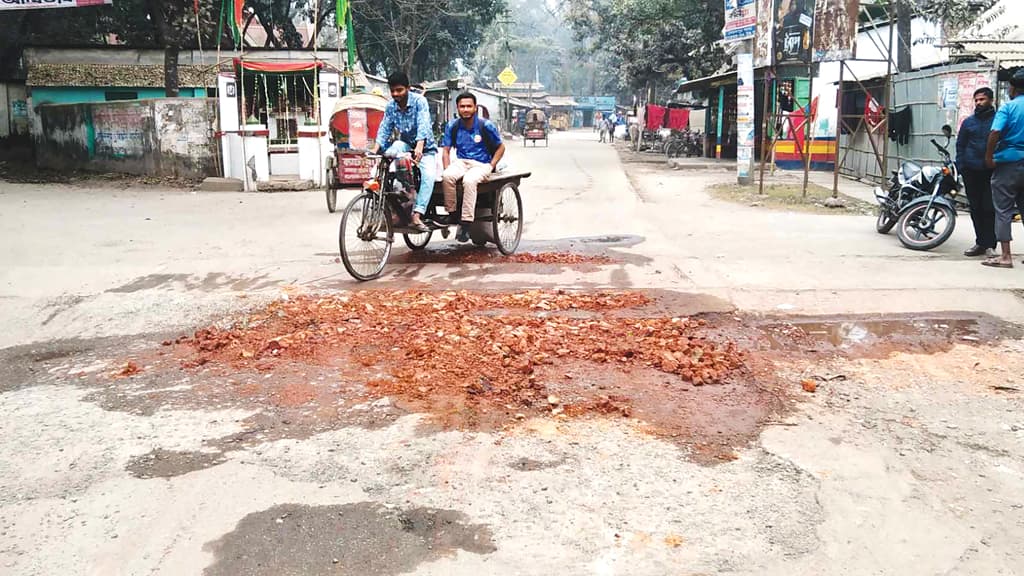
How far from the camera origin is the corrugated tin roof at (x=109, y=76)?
2808cm

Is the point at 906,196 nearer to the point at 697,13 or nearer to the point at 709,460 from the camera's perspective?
the point at 709,460

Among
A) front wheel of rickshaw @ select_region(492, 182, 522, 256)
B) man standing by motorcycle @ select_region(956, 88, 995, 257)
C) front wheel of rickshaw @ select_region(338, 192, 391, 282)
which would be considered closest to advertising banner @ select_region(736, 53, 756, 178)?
man standing by motorcycle @ select_region(956, 88, 995, 257)

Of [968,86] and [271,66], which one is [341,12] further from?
[968,86]

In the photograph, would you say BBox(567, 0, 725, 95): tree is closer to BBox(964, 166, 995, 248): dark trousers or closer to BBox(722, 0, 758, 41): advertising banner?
BBox(722, 0, 758, 41): advertising banner

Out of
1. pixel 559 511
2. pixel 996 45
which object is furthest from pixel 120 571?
pixel 996 45

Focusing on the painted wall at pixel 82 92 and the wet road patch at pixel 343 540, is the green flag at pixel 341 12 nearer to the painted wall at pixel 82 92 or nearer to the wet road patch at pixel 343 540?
the painted wall at pixel 82 92

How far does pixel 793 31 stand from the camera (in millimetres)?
14812

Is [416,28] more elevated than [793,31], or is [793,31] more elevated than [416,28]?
[416,28]

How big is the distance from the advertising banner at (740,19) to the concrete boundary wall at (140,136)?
11.3 meters

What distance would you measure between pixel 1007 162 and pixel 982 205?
88cm

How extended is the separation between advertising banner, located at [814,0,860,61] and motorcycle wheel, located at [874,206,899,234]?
13.3 ft

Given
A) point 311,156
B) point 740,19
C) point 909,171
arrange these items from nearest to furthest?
point 909,171 → point 740,19 → point 311,156

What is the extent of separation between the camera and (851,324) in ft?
19.7

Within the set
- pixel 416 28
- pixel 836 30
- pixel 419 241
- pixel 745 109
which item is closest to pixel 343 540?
pixel 419 241
